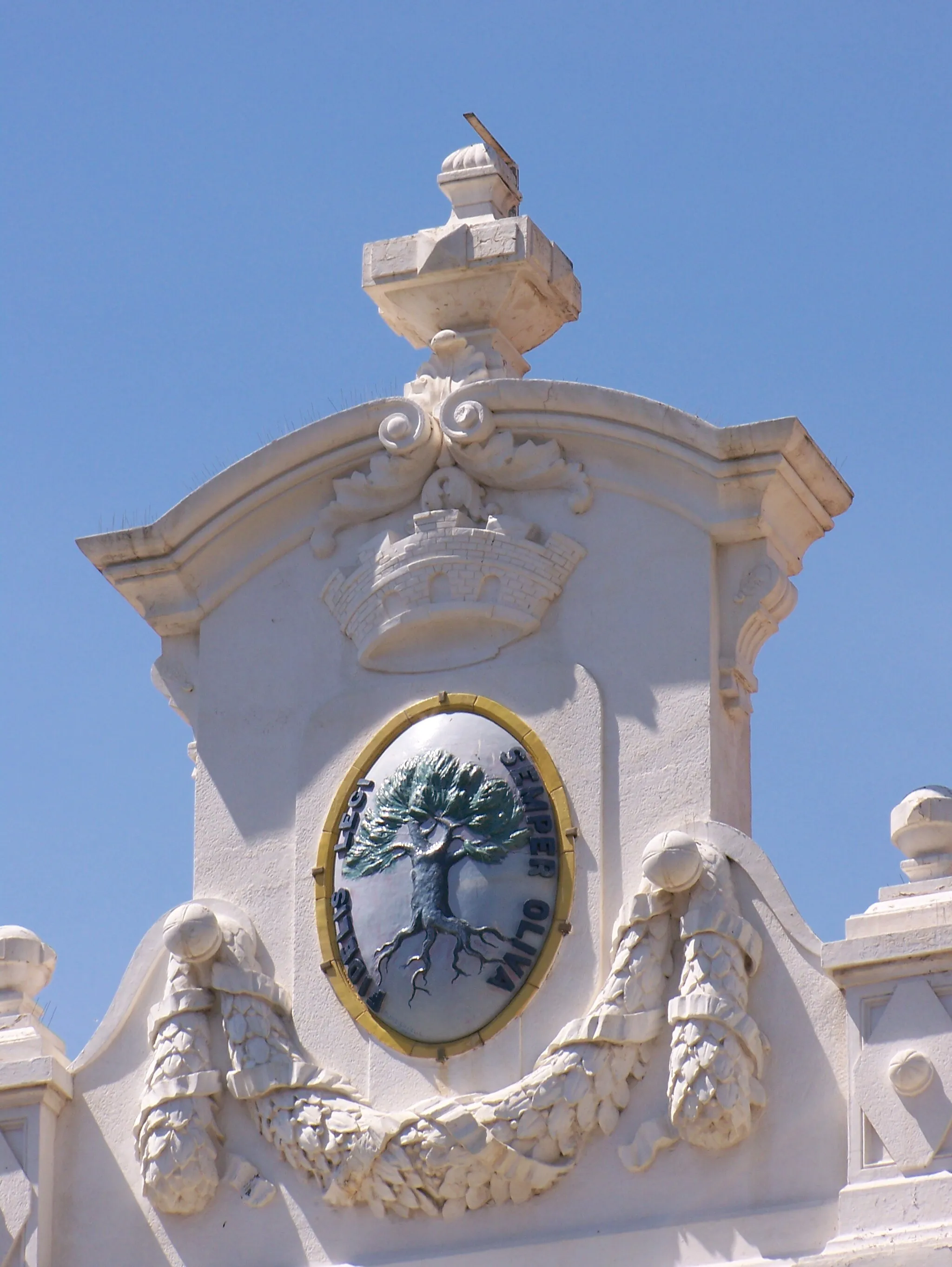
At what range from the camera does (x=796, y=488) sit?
17953 mm

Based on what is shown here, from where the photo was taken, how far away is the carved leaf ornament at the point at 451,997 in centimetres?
1711

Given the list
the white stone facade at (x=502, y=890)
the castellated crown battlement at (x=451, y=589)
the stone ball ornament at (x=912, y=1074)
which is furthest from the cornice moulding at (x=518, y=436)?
the stone ball ornament at (x=912, y=1074)

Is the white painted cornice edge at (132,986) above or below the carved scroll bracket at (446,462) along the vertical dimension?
below

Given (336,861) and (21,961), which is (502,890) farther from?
(21,961)

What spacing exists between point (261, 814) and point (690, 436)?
2.63 metres

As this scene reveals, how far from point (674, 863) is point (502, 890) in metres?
0.92

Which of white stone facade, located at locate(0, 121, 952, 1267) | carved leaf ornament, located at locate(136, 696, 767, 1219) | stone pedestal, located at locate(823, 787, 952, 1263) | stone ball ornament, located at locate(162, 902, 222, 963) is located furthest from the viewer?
stone ball ornament, located at locate(162, 902, 222, 963)

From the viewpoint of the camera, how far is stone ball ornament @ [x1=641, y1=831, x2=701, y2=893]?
17.1 meters

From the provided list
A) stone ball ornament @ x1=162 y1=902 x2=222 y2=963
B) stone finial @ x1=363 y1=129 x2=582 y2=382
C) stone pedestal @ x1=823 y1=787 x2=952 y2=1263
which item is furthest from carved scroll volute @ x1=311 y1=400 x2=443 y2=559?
stone pedestal @ x1=823 y1=787 x2=952 y2=1263

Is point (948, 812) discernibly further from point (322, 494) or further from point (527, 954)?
point (322, 494)

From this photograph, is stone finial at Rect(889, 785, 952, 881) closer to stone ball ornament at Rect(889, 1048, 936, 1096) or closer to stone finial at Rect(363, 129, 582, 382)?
stone ball ornament at Rect(889, 1048, 936, 1096)

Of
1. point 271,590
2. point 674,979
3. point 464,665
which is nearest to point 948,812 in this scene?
point 674,979

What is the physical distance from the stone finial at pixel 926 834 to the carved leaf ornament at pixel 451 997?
29.4 inches

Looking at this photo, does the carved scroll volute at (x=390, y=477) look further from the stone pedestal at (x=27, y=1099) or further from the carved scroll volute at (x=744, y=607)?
the stone pedestal at (x=27, y=1099)
